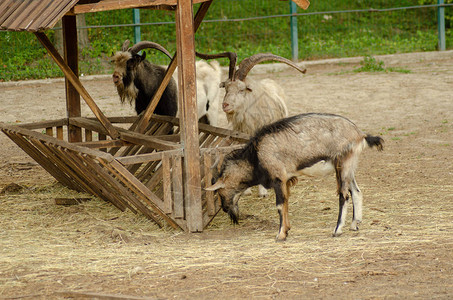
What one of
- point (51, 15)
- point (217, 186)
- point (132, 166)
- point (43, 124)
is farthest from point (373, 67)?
point (51, 15)

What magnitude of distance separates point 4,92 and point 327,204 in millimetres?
9241

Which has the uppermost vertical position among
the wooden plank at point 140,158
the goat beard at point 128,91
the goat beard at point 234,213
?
the goat beard at point 128,91

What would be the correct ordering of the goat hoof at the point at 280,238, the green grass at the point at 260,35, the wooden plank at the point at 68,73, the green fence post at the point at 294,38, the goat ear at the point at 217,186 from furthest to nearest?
the green fence post at the point at 294,38 → the green grass at the point at 260,35 → the wooden plank at the point at 68,73 → the goat ear at the point at 217,186 → the goat hoof at the point at 280,238

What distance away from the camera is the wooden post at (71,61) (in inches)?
348

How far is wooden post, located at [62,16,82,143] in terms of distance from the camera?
8.85 meters

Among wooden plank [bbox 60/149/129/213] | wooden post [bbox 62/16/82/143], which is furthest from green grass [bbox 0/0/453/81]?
wooden plank [bbox 60/149/129/213]

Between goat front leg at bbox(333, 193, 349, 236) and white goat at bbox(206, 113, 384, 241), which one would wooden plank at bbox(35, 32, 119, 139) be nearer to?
white goat at bbox(206, 113, 384, 241)

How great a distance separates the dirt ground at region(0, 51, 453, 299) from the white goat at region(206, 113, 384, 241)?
467 mm

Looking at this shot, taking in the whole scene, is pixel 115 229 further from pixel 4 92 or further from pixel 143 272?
pixel 4 92

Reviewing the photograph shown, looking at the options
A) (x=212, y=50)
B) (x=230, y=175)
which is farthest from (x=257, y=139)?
(x=212, y=50)

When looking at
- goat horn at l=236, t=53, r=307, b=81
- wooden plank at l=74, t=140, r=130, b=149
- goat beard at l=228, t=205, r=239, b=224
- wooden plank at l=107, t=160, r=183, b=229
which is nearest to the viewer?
wooden plank at l=107, t=160, r=183, b=229

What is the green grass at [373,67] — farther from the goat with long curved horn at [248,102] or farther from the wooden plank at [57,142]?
the wooden plank at [57,142]

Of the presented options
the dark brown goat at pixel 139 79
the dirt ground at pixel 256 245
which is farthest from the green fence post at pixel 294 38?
the dark brown goat at pixel 139 79

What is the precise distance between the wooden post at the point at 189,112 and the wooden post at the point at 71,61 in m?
2.52
